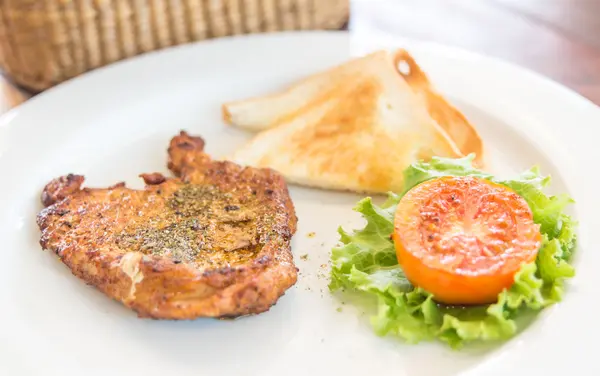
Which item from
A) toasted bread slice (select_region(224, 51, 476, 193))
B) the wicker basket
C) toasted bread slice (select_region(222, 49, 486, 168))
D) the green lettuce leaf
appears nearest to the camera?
the green lettuce leaf

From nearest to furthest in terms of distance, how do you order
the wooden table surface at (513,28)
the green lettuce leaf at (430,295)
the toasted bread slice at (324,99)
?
the green lettuce leaf at (430,295), the toasted bread slice at (324,99), the wooden table surface at (513,28)

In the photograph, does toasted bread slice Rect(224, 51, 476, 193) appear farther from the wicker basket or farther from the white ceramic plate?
the wicker basket

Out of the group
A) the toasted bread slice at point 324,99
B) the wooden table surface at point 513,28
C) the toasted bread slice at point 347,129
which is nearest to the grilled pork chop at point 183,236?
the toasted bread slice at point 347,129

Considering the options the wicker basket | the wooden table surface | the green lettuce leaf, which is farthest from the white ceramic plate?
the wooden table surface

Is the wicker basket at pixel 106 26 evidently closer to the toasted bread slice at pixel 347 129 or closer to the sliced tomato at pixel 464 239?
the toasted bread slice at pixel 347 129

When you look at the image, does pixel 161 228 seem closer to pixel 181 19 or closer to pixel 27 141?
pixel 27 141

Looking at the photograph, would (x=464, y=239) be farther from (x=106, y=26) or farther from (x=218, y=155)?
(x=106, y=26)
